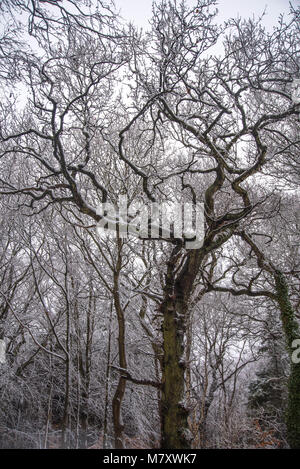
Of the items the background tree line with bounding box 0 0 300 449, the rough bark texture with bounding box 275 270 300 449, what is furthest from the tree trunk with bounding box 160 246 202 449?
the rough bark texture with bounding box 275 270 300 449

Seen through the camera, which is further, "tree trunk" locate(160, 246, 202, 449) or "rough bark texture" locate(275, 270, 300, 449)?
"rough bark texture" locate(275, 270, 300, 449)

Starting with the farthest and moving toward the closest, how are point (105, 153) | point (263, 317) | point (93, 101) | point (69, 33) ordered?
point (263, 317)
point (105, 153)
point (93, 101)
point (69, 33)

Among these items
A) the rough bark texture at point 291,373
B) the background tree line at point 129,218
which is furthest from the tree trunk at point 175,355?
the rough bark texture at point 291,373

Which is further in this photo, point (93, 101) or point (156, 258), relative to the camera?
point (156, 258)

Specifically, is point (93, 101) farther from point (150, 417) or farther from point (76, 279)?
point (150, 417)

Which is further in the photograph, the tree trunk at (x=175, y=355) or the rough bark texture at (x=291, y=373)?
the rough bark texture at (x=291, y=373)

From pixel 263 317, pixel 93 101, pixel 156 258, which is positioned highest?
pixel 93 101

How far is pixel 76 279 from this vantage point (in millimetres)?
6164

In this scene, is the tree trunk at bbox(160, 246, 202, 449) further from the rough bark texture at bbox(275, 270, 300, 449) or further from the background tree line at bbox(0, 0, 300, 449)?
the rough bark texture at bbox(275, 270, 300, 449)

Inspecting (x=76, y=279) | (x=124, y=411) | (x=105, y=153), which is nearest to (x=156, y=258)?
(x=76, y=279)

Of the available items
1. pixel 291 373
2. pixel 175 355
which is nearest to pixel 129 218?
pixel 175 355

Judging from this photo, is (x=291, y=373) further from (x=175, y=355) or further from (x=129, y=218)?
(x=129, y=218)

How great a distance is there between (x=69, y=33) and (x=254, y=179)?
561 cm

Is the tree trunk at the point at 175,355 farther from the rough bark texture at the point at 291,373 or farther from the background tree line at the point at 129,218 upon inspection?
the rough bark texture at the point at 291,373
